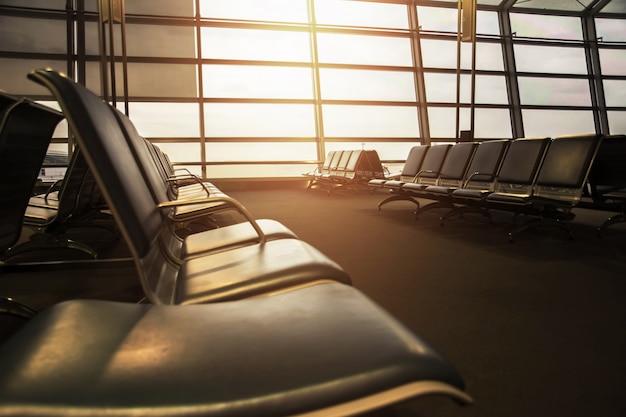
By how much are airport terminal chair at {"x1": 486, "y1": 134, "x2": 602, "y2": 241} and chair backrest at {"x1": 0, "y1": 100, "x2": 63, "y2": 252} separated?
345 centimetres

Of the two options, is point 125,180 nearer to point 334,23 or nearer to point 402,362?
point 402,362

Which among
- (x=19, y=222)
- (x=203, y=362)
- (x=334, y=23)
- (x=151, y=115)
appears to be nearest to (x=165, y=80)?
(x=151, y=115)

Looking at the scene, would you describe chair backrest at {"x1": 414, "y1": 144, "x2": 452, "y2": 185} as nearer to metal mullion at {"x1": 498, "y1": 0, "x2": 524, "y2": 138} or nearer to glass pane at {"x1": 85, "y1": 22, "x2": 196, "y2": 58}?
metal mullion at {"x1": 498, "y1": 0, "x2": 524, "y2": 138}

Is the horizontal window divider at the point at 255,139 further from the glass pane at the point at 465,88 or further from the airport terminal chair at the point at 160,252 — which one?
the airport terminal chair at the point at 160,252

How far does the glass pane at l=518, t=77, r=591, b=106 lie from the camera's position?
10.4m

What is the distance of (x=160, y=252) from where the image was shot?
4.43 feet

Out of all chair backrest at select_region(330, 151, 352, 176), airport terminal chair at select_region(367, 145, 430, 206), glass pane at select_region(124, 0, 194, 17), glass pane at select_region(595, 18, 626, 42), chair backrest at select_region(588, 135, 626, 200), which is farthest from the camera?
glass pane at select_region(595, 18, 626, 42)

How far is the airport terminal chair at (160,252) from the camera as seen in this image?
0.82m

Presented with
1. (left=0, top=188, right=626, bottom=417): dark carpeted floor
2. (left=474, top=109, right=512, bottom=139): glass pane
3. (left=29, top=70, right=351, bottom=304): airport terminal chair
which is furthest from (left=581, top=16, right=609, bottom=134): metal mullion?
(left=29, top=70, right=351, bottom=304): airport terminal chair

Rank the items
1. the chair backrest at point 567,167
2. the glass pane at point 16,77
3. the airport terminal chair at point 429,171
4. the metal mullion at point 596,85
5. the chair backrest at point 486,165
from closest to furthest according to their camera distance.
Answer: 1. the chair backrest at point 567,167
2. the chair backrest at point 486,165
3. the airport terminal chair at point 429,171
4. the glass pane at point 16,77
5. the metal mullion at point 596,85

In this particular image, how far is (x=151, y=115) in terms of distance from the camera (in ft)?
29.8

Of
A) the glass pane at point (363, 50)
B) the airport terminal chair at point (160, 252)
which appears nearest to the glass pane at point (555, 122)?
the glass pane at point (363, 50)

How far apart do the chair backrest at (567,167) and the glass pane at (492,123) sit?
6768 millimetres

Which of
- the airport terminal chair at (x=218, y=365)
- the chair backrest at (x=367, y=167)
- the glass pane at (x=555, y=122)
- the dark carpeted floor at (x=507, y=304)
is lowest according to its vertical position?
the dark carpeted floor at (x=507, y=304)
